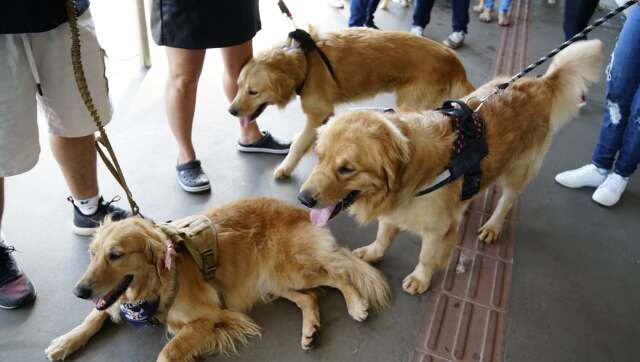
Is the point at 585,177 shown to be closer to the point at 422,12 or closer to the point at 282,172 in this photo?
the point at 282,172

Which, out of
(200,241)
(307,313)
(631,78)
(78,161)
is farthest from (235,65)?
(631,78)

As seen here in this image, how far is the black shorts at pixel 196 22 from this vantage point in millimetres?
2334

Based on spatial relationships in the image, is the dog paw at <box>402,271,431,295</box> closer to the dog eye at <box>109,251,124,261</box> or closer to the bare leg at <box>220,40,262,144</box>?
the dog eye at <box>109,251,124,261</box>

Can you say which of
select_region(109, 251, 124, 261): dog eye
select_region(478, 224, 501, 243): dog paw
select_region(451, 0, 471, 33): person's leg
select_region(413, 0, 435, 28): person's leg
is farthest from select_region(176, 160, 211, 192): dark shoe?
select_region(451, 0, 471, 33): person's leg

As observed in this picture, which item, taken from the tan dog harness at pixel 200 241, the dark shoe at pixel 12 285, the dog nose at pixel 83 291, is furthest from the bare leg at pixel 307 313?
the dark shoe at pixel 12 285

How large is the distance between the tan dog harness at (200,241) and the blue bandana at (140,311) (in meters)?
0.22

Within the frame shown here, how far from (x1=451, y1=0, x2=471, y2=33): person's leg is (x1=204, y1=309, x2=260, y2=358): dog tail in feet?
13.4

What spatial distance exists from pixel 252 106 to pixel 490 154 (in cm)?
142

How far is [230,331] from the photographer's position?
1920 mm

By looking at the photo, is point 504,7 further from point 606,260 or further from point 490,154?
point 490,154

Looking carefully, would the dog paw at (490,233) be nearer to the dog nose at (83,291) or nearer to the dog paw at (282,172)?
the dog paw at (282,172)

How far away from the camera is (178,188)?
279cm

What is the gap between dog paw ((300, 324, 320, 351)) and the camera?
1930mm

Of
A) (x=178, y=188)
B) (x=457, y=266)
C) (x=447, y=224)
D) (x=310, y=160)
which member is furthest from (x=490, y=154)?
(x=178, y=188)
